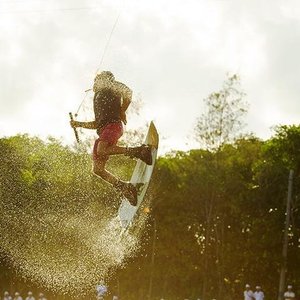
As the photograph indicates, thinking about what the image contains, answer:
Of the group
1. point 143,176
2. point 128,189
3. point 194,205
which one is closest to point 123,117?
point 128,189

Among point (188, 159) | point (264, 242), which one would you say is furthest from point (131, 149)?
point (188, 159)

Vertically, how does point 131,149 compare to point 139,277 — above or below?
below

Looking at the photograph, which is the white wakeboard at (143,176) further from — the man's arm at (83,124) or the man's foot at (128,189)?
the man's arm at (83,124)

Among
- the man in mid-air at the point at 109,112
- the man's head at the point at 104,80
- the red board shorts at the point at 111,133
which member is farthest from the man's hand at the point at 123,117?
the man's head at the point at 104,80

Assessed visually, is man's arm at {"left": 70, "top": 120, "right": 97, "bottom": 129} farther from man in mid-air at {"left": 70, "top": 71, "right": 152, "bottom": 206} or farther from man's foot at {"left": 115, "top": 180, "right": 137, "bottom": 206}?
man's foot at {"left": 115, "top": 180, "right": 137, "bottom": 206}

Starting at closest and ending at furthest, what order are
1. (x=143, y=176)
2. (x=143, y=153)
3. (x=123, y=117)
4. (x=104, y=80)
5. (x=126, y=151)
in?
(x=104, y=80) → (x=123, y=117) → (x=126, y=151) → (x=143, y=153) → (x=143, y=176)

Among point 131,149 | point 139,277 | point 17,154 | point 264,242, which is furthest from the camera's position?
point 139,277

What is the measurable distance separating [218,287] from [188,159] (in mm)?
7774

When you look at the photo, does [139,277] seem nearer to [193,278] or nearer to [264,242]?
[193,278]

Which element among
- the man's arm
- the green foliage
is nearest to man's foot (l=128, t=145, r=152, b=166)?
the man's arm

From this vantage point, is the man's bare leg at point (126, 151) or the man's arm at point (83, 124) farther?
the man's arm at point (83, 124)

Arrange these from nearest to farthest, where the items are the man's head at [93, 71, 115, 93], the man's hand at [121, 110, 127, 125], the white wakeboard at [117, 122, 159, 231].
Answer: the man's head at [93, 71, 115, 93]
the man's hand at [121, 110, 127, 125]
the white wakeboard at [117, 122, 159, 231]

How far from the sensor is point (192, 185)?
4125cm

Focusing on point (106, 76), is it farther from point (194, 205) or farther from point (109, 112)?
point (194, 205)
